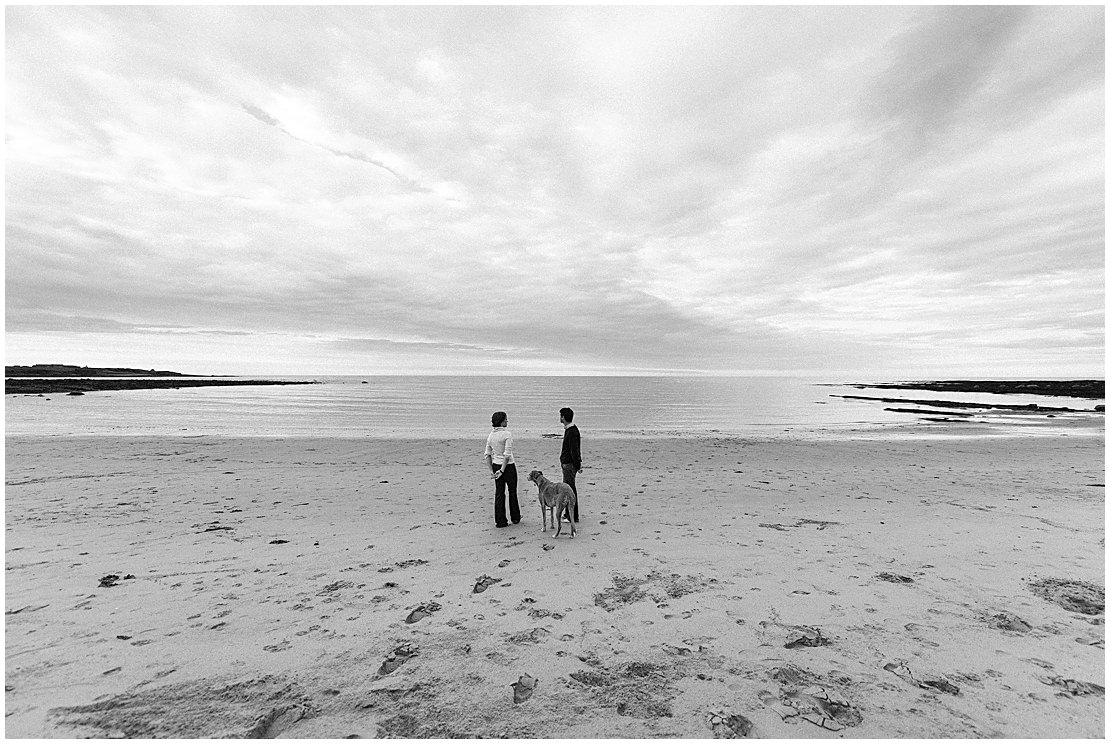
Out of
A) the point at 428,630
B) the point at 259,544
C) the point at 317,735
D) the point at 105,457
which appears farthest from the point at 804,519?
the point at 105,457

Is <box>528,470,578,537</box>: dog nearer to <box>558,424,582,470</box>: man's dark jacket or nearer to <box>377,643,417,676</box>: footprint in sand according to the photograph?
<box>558,424,582,470</box>: man's dark jacket

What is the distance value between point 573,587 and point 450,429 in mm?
24126

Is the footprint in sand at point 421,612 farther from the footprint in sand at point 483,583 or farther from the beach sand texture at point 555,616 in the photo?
the footprint in sand at point 483,583

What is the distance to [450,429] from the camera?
29172 mm

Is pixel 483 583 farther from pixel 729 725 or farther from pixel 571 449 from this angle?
pixel 729 725

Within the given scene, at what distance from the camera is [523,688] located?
3.97 metres

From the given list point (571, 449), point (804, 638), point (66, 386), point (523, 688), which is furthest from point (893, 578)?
point (66, 386)

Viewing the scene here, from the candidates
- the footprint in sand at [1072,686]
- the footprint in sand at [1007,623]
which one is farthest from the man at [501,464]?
the footprint in sand at [1072,686]

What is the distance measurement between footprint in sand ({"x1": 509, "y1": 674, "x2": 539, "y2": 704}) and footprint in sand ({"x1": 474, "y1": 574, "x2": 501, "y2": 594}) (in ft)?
5.96

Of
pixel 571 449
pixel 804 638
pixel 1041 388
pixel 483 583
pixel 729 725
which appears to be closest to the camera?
pixel 729 725

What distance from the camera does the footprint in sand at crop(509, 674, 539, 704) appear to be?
3.85m

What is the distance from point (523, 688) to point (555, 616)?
1.23 m

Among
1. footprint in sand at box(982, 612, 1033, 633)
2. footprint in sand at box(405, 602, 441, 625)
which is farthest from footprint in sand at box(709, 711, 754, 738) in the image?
footprint in sand at box(982, 612, 1033, 633)

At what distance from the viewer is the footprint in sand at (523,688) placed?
3.85 m
